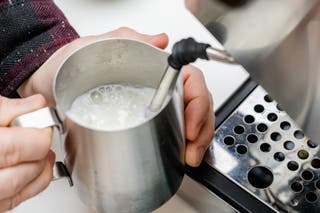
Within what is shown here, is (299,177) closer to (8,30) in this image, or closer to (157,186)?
(157,186)

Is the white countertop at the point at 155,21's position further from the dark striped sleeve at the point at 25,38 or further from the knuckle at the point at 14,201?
the knuckle at the point at 14,201

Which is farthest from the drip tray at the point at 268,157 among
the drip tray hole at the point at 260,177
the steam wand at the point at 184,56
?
the steam wand at the point at 184,56

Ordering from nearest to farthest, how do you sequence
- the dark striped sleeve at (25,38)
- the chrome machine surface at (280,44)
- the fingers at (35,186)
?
the chrome machine surface at (280,44), the fingers at (35,186), the dark striped sleeve at (25,38)

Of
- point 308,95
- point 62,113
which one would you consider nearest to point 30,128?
point 62,113

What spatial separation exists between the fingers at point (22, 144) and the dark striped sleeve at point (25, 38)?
0.44 ft

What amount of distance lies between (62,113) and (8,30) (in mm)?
185

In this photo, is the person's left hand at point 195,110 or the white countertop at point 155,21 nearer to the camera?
the person's left hand at point 195,110

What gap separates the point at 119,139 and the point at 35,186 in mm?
89

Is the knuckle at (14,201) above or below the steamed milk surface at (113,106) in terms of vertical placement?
below

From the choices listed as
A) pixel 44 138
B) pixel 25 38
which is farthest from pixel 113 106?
pixel 25 38

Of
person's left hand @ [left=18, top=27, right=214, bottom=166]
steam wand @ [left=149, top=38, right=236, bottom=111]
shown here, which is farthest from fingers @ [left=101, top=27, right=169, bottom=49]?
steam wand @ [left=149, top=38, right=236, bottom=111]

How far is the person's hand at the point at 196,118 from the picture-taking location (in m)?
0.36

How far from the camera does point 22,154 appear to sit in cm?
32

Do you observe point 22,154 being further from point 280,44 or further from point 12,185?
point 280,44
